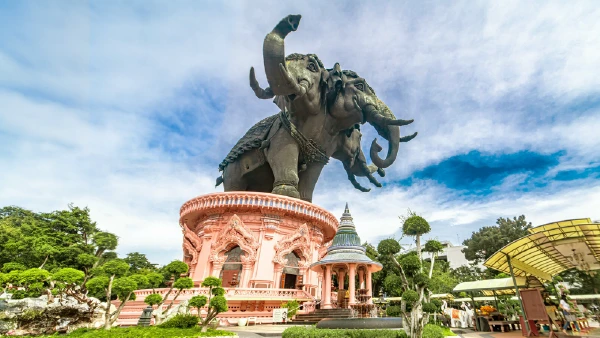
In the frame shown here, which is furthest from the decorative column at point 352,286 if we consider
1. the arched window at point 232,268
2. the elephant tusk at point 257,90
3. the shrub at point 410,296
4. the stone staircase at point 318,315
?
the elephant tusk at point 257,90

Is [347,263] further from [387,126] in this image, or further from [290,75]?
[290,75]

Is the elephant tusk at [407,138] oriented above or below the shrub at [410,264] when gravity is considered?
above

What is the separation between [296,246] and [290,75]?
9.65 meters

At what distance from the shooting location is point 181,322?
11484mm

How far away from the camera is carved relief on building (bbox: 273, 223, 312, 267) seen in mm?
18625

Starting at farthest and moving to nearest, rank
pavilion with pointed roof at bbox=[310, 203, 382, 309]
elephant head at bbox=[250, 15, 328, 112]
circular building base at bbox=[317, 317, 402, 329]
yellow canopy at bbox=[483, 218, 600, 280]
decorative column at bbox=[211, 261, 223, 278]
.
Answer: decorative column at bbox=[211, 261, 223, 278], pavilion with pointed roof at bbox=[310, 203, 382, 309], elephant head at bbox=[250, 15, 328, 112], circular building base at bbox=[317, 317, 402, 329], yellow canopy at bbox=[483, 218, 600, 280]

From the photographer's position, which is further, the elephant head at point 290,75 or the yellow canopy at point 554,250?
the elephant head at point 290,75

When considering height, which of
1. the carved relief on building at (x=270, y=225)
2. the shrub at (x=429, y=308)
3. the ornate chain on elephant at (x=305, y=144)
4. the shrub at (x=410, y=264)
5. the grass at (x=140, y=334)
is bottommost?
the grass at (x=140, y=334)

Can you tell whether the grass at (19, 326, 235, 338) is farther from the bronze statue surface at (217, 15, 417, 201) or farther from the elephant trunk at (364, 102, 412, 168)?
the elephant trunk at (364, 102, 412, 168)

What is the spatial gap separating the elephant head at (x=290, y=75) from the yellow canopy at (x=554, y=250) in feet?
38.7

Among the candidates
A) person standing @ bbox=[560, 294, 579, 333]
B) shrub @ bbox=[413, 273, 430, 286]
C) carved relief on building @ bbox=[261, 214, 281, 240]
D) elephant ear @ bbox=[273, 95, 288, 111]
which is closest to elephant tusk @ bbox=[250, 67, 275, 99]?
elephant ear @ bbox=[273, 95, 288, 111]

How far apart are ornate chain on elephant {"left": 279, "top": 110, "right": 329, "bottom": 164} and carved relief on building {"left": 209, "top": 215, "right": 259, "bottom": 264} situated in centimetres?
621

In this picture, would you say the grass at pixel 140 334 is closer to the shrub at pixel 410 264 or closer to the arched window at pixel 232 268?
the shrub at pixel 410 264

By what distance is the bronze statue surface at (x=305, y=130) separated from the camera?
19.6m
